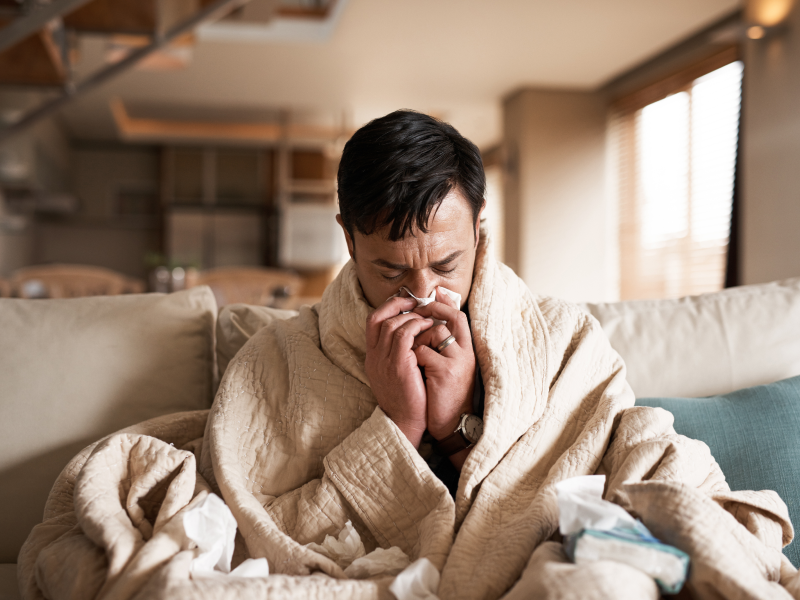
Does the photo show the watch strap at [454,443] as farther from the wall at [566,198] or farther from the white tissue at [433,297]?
the wall at [566,198]

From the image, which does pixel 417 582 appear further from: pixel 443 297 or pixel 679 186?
pixel 679 186

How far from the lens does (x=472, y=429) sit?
3.91ft

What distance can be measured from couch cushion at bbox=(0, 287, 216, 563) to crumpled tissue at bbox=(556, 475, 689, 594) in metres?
0.89

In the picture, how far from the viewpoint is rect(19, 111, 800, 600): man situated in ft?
3.16

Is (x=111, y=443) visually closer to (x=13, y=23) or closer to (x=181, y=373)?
(x=181, y=373)

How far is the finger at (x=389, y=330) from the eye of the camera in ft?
3.83

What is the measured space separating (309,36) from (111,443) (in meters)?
4.74

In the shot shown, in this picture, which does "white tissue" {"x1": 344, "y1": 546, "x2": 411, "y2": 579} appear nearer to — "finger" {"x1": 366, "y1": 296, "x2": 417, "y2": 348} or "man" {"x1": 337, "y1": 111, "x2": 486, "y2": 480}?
"man" {"x1": 337, "y1": 111, "x2": 486, "y2": 480}

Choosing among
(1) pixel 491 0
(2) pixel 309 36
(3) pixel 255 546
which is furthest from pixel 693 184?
(3) pixel 255 546

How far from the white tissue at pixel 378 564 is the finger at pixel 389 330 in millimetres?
318

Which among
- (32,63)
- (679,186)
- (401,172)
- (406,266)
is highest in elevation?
(32,63)

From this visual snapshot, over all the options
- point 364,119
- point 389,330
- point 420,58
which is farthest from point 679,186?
point 389,330

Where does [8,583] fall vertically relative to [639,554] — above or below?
below

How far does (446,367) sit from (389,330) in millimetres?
116
